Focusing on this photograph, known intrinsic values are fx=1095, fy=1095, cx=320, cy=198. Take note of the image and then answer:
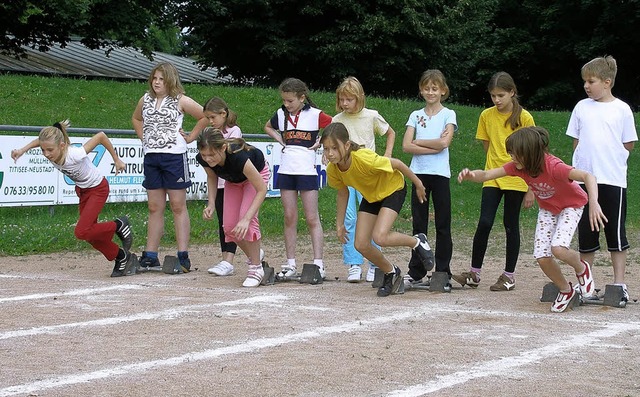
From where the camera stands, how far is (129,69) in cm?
4084

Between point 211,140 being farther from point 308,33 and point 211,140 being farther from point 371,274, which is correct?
point 308,33

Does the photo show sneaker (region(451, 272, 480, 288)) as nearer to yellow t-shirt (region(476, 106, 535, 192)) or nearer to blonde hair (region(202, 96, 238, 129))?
yellow t-shirt (region(476, 106, 535, 192))

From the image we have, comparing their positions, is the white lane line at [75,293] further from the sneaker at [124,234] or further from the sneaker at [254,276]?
the sneaker at [124,234]

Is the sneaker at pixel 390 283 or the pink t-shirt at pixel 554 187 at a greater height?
the pink t-shirt at pixel 554 187

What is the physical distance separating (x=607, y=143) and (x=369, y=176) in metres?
1.89

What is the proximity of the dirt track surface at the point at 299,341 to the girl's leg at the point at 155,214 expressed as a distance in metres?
0.80

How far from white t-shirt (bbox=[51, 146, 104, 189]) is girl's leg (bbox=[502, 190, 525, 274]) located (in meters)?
3.84

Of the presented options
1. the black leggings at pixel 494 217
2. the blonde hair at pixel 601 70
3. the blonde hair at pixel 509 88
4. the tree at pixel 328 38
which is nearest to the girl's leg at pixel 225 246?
the black leggings at pixel 494 217

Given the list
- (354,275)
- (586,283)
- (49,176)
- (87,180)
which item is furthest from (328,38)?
(586,283)

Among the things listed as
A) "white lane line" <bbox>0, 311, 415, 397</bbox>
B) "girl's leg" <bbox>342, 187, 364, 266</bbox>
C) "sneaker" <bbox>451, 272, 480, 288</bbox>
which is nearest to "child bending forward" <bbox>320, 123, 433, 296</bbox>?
"sneaker" <bbox>451, 272, 480, 288</bbox>

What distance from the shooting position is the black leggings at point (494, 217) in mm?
9469

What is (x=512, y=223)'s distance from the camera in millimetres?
9570

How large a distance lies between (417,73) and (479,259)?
3002 centimetres

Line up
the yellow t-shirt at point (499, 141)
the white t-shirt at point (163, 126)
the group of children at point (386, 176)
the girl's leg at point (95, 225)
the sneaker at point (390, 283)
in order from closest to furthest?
the group of children at point (386, 176) → the sneaker at point (390, 283) → the yellow t-shirt at point (499, 141) → the girl's leg at point (95, 225) → the white t-shirt at point (163, 126)
